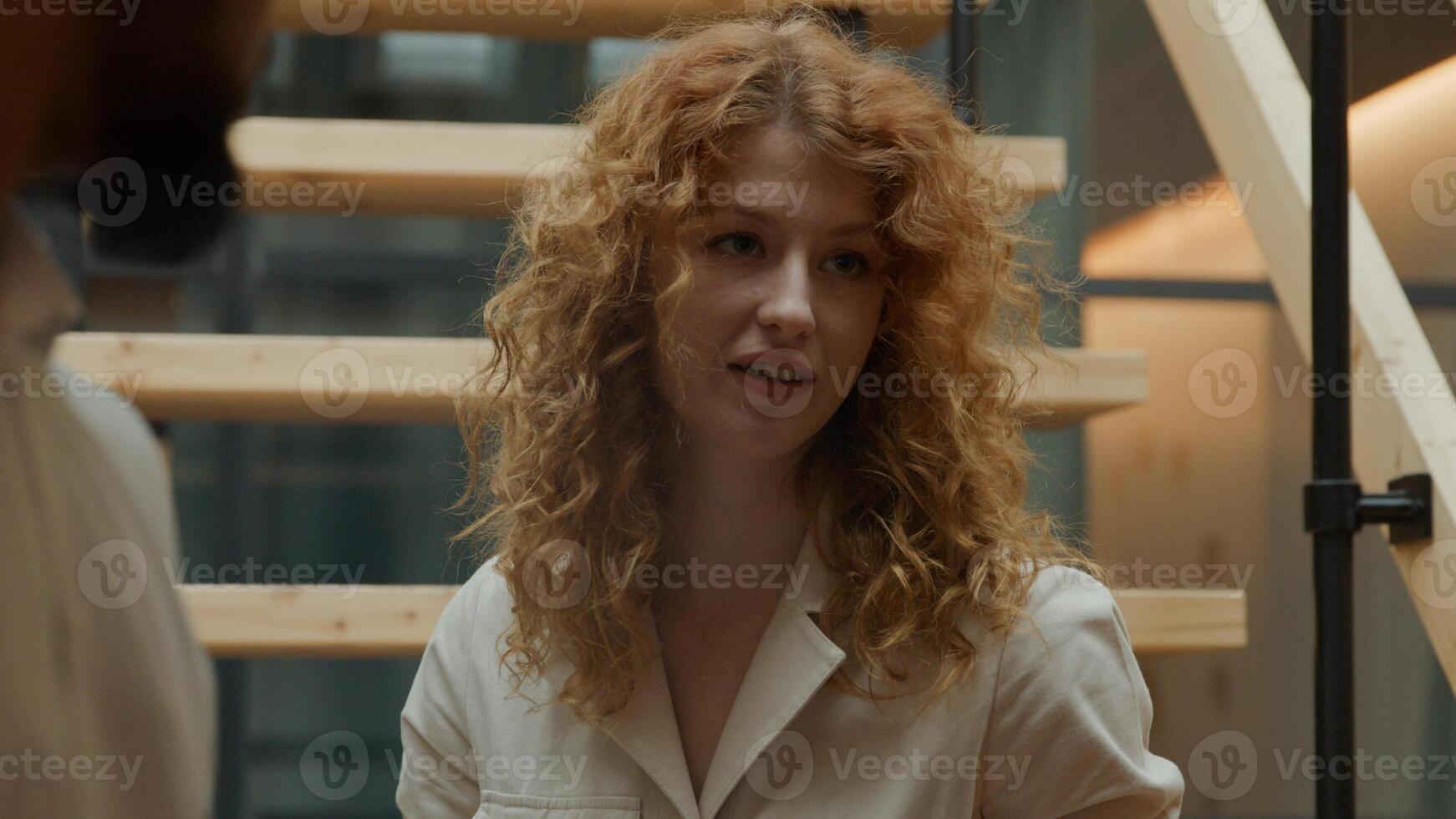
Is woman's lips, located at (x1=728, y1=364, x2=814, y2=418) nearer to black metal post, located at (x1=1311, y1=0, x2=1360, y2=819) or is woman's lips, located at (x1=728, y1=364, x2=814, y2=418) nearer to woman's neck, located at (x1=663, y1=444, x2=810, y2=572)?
woman's neck, located at (x1=663, y1=444, x2=810, y2=572)

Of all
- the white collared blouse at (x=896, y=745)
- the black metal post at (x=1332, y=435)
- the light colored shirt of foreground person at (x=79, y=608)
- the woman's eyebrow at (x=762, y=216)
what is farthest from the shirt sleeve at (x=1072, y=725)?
the light colored shirt of foreground person at (x=79, y=608)

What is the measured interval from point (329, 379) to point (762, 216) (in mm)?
665

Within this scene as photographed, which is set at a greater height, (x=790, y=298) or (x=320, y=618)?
(x=790, y=298)

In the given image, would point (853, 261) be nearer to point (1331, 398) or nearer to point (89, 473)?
point (1331, 398)

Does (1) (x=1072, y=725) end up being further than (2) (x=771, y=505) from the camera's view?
No

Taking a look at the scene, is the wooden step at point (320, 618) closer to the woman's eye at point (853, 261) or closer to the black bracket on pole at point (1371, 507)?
the woman's eye at point (853, 261)

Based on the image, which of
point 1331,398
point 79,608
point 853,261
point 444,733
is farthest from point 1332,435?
point 79,608

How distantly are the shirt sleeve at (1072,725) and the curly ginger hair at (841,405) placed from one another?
5 centimetres

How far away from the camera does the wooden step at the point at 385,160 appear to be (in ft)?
6.31

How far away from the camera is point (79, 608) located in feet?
0.60

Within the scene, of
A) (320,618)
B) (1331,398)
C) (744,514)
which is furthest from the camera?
(320,618)

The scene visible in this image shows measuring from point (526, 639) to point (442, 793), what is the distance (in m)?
0.24

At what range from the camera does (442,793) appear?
166 centimetres

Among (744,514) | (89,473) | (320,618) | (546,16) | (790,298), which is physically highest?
(546,16)
